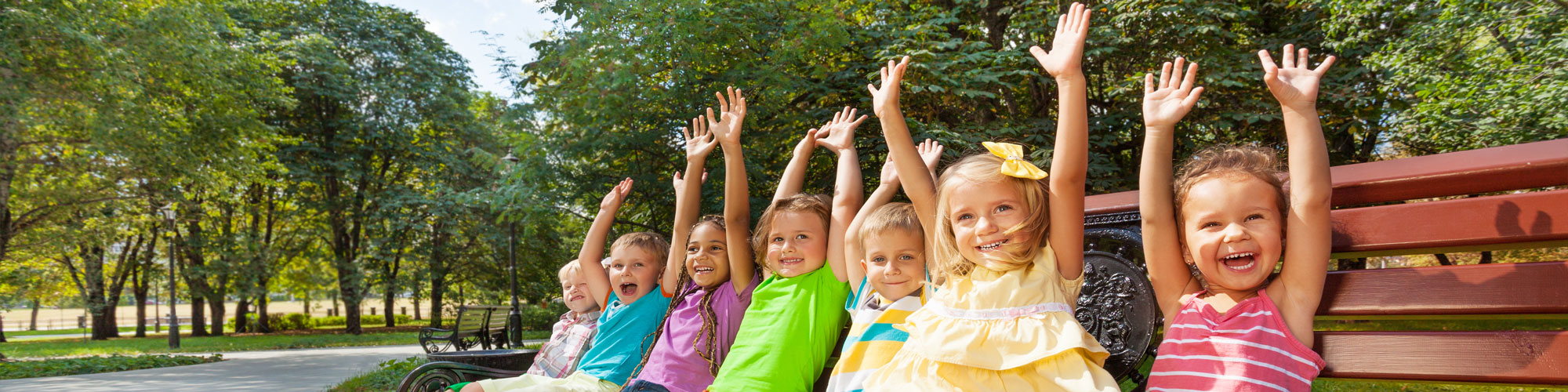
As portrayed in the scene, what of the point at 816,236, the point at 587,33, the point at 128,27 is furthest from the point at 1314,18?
the point at 128,27

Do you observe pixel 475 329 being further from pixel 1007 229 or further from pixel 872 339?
pixel 1007 229

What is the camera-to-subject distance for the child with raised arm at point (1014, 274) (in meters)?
1.98

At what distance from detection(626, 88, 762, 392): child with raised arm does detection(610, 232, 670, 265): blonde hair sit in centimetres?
28

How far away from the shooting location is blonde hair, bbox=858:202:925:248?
2553 mm

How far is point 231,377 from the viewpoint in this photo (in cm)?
1077

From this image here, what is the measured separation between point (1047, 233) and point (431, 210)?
67.8 feet

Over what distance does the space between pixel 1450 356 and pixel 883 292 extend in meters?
1.34

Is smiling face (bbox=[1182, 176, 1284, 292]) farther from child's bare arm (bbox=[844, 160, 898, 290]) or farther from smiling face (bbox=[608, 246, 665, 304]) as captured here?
smiling face (bbox=[608, 246, 665, 304])

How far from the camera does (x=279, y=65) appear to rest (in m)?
17.6

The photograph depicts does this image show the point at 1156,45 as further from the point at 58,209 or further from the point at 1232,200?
the point at 58,209

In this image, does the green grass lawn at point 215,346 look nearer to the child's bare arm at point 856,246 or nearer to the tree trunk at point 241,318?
the tree trunk at point 241,318

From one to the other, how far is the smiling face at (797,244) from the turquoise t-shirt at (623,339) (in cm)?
79

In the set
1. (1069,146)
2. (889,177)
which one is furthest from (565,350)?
(1069,146)

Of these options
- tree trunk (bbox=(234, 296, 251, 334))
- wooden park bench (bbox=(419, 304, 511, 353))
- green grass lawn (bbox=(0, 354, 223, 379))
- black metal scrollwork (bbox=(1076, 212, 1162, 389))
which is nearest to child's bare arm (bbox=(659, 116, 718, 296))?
black metal scrollwork (bbox=(1076, 212, 1162, 389))
